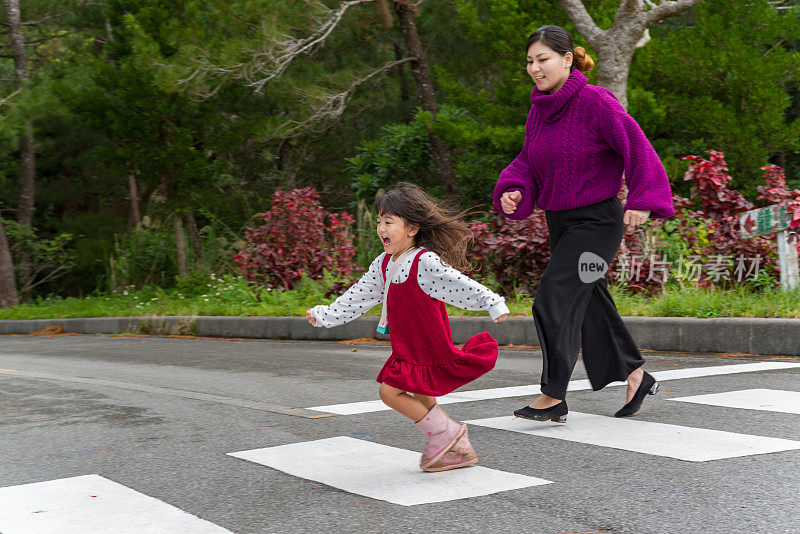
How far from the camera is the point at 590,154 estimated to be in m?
4.51

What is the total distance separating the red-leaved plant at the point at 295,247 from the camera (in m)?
12.4

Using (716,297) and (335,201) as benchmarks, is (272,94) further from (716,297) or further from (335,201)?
(716,297)

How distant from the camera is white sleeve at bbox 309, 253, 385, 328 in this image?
12.8ft

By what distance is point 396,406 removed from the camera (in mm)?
3715

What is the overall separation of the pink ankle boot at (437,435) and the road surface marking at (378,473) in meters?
0.07

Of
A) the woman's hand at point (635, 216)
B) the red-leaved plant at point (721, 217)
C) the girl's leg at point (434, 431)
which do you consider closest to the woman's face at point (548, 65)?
the woman's hand at point (635, 216)

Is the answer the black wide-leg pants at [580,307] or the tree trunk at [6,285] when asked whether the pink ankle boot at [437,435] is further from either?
the tree trunk at [6,285]

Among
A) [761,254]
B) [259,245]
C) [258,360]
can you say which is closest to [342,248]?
[259,245]

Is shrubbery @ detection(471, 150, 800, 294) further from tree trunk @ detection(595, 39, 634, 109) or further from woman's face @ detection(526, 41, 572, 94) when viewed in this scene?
woman's face @ detection(526, 41, 572, 94)

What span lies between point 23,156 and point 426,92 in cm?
924

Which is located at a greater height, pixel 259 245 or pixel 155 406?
pixel 259 245

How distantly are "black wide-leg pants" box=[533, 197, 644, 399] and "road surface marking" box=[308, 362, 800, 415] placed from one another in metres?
1.00

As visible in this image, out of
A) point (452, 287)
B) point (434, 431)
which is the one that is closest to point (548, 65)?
point (452, 287)

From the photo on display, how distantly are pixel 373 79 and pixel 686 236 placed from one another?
13892 millimetres
